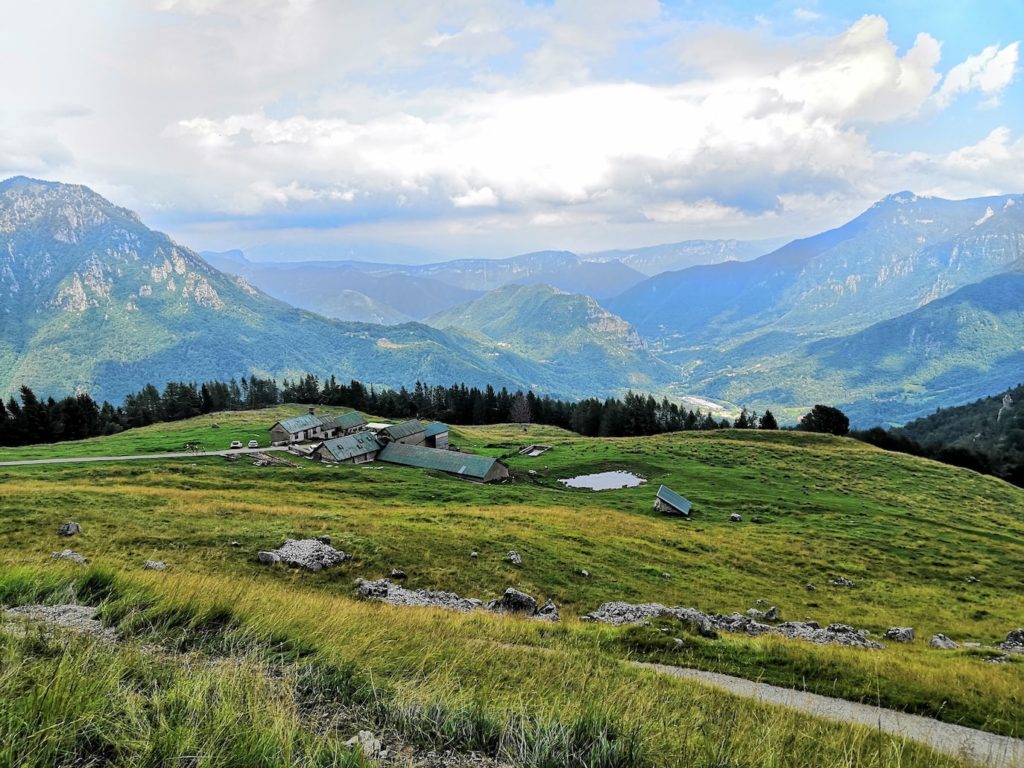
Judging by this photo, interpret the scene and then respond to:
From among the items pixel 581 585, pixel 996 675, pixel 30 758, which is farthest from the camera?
pixel 581 585

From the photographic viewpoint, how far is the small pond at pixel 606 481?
60894 millimetres

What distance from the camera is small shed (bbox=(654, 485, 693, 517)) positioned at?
4728cm

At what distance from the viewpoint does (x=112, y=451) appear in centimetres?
6762

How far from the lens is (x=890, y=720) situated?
391 inches

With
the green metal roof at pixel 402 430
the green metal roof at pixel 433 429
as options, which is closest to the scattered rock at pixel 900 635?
the green metal roof at pixel 402 430

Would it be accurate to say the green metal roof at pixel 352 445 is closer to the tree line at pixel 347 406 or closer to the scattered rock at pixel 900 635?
the tree line at pixel 347 406

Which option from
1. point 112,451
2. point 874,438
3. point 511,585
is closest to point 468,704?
point 511,585

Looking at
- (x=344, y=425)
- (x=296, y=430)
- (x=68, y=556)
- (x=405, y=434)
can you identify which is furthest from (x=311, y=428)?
(x=68, y=556)

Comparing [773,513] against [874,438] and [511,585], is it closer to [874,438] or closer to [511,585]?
[511,585]

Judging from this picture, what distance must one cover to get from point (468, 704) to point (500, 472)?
58974 millimetres

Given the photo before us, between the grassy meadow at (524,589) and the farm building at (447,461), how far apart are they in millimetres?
3042

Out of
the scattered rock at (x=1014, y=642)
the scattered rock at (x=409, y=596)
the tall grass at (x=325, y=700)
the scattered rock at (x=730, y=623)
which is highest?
the tall grass at (x=325, y=700)

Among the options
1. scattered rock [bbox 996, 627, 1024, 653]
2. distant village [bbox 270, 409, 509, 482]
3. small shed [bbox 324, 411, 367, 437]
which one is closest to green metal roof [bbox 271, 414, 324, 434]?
distant village [bbox 270, 409, 509, 482]

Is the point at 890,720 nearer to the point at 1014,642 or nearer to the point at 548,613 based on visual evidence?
the point at 548,613
